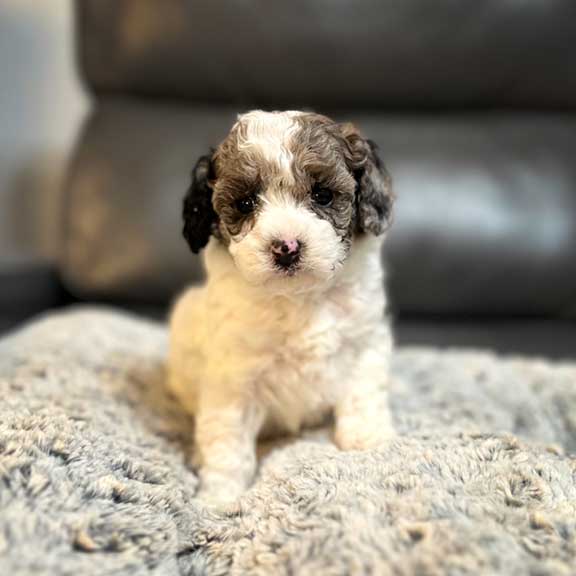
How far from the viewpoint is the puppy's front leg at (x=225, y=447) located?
144 centimetres

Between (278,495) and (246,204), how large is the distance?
1.95 ft

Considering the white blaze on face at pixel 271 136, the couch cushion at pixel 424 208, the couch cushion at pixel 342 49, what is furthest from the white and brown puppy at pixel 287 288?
the couch cushion at pixel 342 49

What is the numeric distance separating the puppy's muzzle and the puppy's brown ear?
21 centimetres

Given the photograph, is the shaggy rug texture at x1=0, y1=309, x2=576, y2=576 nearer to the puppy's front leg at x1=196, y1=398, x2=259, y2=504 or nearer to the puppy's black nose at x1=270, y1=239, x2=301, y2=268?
the puppy's front leg at x1=196, y1=398, x2=259, y2=504

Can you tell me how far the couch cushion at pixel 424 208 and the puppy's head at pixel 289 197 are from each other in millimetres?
1185

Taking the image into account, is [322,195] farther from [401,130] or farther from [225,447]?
[401,130]

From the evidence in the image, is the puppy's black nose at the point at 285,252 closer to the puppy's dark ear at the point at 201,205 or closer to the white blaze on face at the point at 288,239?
the white blaze on face at the point at 288,239

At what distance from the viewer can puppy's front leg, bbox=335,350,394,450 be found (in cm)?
151

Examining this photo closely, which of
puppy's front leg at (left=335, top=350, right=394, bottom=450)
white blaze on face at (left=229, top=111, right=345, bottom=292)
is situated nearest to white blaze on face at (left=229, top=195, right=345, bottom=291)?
white blaze on face at (left=229, top=111, right=345, bottom=292)

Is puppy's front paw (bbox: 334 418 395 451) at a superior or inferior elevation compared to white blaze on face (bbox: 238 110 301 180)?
inferior

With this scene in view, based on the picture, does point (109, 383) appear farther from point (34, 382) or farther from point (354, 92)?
point (354, 92)

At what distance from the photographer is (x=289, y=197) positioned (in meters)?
1.36

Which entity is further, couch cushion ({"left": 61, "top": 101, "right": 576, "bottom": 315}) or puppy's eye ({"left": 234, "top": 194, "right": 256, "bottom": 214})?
couch cushion ({"left": 61, "top": 101, "right": 576, "bottom": 315})

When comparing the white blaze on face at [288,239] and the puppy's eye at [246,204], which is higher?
the puppy's eye at [246,204]
